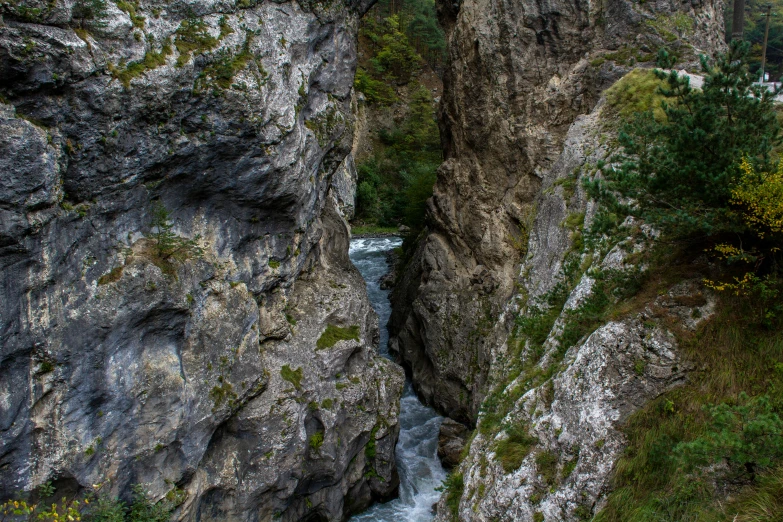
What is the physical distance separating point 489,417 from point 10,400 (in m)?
8.71

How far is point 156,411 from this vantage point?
36.2 feet

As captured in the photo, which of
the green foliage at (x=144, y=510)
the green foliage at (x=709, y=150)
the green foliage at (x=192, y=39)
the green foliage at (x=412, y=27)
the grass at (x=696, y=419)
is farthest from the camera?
the green foliage at (x=412, y=27)

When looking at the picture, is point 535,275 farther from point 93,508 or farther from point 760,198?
→ point 93,508

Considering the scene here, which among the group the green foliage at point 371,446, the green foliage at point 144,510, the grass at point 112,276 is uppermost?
the grass at point 112,276

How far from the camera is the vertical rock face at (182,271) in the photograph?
30.4 feet

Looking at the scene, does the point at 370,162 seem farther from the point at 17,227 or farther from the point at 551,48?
the point at 17,227

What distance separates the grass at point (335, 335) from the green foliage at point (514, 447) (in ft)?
24.4

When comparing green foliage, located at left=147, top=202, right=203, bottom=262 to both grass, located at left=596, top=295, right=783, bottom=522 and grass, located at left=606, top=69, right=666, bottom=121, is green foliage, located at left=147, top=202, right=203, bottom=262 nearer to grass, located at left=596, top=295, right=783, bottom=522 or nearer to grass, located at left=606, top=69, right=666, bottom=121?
grass, located at left=596, top=295, right=783, bottom=522

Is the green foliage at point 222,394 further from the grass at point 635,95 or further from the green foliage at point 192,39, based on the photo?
the grass at point 635,95

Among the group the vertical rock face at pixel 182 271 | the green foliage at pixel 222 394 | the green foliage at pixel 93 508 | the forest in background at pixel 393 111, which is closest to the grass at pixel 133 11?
the vertical rock face at pixel 182 271

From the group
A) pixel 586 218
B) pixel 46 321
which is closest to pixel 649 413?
pixel 586 218

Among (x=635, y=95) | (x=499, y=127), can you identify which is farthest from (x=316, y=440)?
(x=499, y=127)

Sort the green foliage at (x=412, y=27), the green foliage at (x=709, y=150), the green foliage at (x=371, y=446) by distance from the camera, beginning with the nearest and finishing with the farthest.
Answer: the green foliage at (x=709, y=150) < the green foliage at (x=371, y=446) < the green foliage at (x=412, y=27)

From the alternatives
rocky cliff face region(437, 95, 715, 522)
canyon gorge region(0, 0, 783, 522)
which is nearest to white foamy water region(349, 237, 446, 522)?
canyon gorge region(0, 0, 783, 522)
